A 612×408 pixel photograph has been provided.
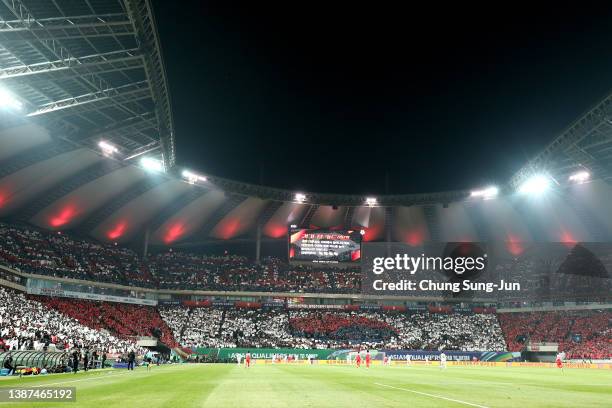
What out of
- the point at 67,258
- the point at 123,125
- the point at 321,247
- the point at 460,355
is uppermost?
the point at 123,125

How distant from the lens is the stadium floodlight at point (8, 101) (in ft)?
119

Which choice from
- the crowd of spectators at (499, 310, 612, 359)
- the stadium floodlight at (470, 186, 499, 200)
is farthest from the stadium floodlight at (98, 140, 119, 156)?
the crowd of spectators at (499, 310, 612, 359)

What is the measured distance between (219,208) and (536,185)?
41.4 metres

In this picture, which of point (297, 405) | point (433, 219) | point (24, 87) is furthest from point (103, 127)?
point (433, 219)

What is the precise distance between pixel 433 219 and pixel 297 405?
64.9m

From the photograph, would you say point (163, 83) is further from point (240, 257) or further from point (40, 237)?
point (240, 257)

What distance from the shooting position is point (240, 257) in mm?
82188

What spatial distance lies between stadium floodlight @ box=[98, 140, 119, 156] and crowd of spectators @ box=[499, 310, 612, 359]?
56.5 m

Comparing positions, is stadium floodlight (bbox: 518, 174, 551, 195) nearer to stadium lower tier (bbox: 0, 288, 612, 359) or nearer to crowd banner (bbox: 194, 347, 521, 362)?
crowd banner (bbox: 194, 347, 521, 362)

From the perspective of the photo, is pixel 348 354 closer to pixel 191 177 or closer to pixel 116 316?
pixel 191 177

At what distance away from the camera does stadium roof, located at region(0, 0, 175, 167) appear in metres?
29.6

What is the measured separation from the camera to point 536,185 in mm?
56812

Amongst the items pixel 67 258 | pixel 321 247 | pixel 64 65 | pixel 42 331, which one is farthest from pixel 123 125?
pixel 321 247

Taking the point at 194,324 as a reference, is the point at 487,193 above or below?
above
